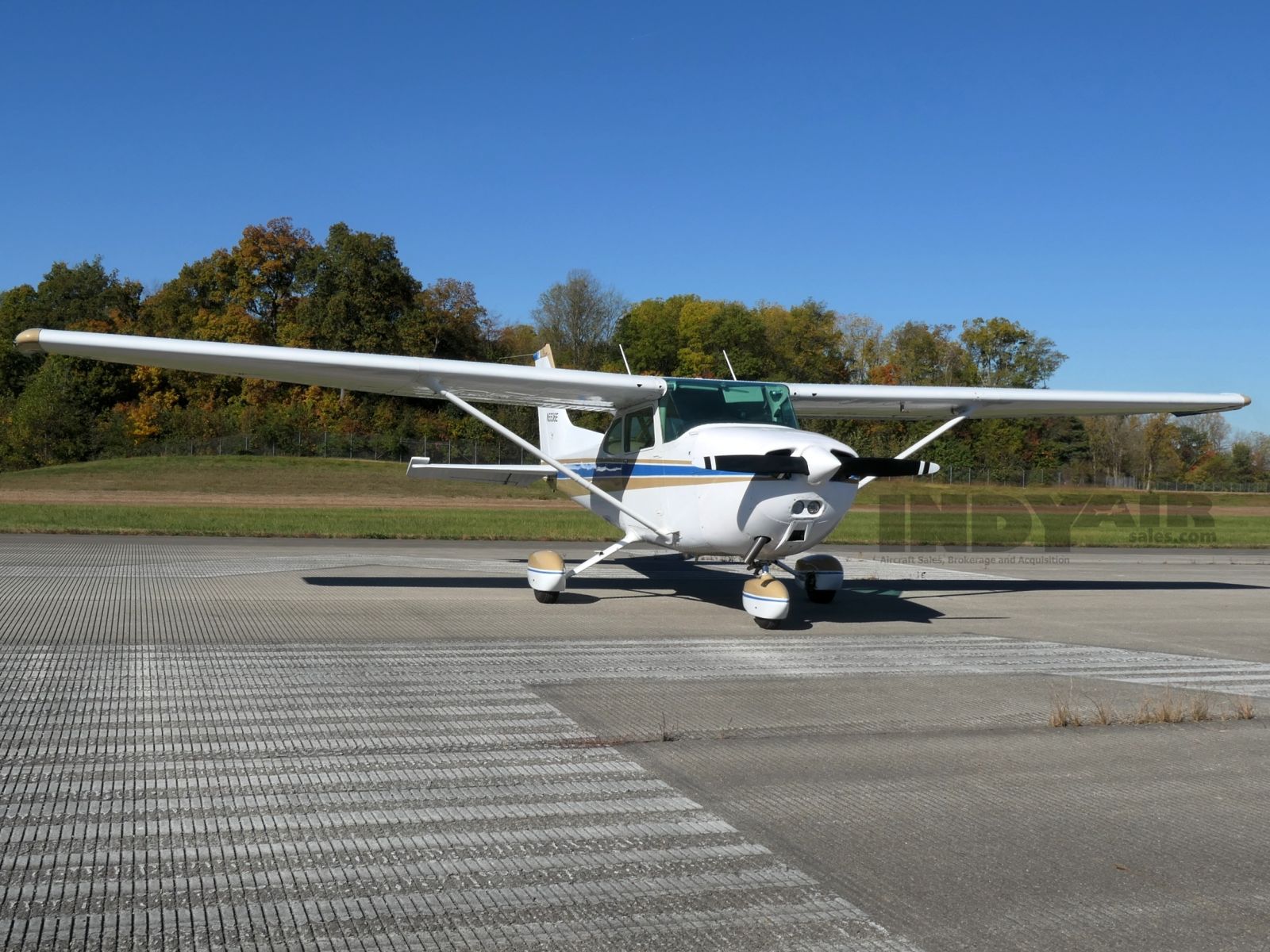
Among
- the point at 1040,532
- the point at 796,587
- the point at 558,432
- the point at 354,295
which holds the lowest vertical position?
the point at 1040,532

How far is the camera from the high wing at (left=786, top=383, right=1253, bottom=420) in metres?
13.6

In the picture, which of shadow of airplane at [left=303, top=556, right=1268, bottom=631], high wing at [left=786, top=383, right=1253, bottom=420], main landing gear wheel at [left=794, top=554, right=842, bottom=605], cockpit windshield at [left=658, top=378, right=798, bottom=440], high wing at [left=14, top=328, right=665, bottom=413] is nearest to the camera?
high wing at [left=14, top=328, right=665, bottom=413]

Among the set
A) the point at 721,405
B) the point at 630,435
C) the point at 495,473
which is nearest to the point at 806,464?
the point at 721,405

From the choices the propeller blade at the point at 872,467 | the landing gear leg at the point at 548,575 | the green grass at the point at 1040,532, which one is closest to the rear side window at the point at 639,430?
the landing gear leg at the point at 548,575

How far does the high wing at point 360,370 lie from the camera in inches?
419

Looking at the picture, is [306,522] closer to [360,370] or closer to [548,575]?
[360,370]

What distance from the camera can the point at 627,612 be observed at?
→ 1122 cm

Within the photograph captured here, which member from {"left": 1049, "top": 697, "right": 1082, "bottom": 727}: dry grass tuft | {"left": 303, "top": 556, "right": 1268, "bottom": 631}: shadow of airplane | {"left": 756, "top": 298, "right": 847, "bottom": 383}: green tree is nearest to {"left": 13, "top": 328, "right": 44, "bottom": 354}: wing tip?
{"left": 303, "top": 556, "right": 1268, "bottom": 631}: shadow of airplane

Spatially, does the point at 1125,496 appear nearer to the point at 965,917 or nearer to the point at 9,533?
the point at 9,533

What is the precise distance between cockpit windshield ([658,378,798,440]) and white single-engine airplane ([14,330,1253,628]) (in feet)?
0.05

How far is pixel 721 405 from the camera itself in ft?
37.4

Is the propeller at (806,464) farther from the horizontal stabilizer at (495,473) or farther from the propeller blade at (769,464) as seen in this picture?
the horizontal stabilizer at (495,473)

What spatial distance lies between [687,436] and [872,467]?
1949 millimetres

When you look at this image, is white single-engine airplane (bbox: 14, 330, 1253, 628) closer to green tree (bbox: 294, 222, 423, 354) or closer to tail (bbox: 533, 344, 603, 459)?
tail (bbox: 533, 344, 603, 459)
